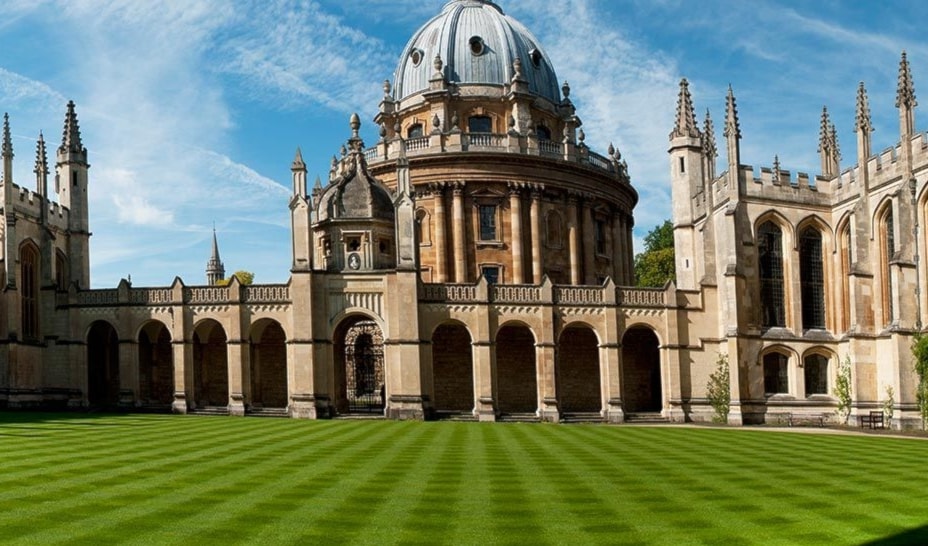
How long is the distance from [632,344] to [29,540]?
41.0 meters

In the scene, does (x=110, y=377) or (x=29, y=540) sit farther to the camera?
(x=110, y=377)

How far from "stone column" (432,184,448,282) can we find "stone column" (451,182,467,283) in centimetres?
60

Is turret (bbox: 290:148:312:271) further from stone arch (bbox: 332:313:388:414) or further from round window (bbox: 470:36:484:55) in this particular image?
round window (bbox: 470:36:484:55)

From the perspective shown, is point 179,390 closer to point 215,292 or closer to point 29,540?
point 215,292

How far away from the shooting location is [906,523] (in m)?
14.2

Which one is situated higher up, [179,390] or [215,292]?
[215,292]

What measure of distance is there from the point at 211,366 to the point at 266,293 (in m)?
6.52

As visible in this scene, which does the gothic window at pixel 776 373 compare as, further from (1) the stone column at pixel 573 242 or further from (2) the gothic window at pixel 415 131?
(2) the gothic window at pixel 415 131

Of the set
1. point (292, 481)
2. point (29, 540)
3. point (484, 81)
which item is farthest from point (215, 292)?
point (29, 540)

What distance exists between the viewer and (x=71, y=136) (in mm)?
52625

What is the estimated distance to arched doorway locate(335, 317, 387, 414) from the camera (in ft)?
158

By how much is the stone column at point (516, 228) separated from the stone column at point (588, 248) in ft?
16.3

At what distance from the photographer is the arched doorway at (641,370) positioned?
165 ft

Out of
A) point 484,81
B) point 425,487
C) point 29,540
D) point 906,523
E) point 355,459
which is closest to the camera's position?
point 29,540
